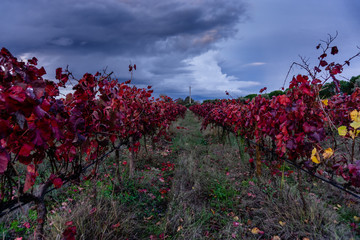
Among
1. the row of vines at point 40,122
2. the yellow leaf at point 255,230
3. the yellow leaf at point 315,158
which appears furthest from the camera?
the yellow leaf at point 255,230

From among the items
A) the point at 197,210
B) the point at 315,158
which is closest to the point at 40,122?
the point at 315,158

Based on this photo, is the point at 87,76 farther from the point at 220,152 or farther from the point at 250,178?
the point at 220,152

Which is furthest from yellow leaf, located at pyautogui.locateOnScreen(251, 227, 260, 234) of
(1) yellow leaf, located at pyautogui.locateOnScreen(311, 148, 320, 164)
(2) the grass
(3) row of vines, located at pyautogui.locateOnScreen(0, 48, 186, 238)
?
(3) row of vines, located at pyautogui.locateOnScreen(0, 48, 186, 238)

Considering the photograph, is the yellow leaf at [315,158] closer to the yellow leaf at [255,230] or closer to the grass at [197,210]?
the grass at [197,210]

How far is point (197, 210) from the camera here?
2.87 m

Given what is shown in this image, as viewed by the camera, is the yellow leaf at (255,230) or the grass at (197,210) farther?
the yellow leaf at (255,230)

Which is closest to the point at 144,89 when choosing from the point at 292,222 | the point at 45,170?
the point at 45,170

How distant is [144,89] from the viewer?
4.88 metres

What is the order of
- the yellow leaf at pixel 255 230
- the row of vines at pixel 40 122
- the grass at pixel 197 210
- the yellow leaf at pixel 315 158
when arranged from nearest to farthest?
the row of vines at pixel 40 122 → the yellow leaf at pixel 315 158 → the grass at pixel 197 210 → the yellow leaf at pixel 255 230

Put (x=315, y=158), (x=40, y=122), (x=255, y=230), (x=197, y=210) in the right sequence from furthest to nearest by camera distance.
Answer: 1. (x=197, y=210)
2. (x=255, y=230)
3. (x=315, y=158)
4. (x=40, y=122)

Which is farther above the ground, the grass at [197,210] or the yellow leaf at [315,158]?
the yellow leaf at [315,158]

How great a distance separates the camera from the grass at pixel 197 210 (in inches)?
90.5

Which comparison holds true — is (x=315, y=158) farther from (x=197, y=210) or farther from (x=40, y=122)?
(x=40, y=122)

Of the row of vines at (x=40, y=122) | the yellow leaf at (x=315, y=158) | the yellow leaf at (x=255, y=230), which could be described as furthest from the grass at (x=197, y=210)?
the yellow leaf at (x=315, y=158)
